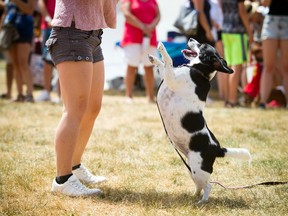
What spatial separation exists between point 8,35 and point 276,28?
3772mm

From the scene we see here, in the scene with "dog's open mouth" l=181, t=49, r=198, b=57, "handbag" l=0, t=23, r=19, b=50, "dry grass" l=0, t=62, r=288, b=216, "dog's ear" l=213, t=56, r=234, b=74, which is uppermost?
"dog's open mouth" l=181, t=49, r=198, b=57

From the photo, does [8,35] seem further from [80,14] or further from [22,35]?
[80,14]

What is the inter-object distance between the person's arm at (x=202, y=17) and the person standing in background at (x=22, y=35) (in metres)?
2.35

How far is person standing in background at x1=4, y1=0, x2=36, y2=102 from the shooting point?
7.64 m

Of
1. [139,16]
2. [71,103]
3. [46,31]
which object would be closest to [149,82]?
[139,16]

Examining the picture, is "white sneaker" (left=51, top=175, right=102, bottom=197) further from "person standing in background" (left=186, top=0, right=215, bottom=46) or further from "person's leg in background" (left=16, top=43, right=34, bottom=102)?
"person's leg in background" (left=16, top=43, right=34, bottom=102)

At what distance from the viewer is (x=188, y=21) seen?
295 inches

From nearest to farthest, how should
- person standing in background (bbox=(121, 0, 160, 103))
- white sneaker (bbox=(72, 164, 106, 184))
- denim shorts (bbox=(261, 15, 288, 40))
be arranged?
white sneaker (bbox=(72, 164, 106, 184)) < denim shorts (bbox=(261, 15, 288, 40)) < person standing in background (bbox=(121, 0, 160, 103))

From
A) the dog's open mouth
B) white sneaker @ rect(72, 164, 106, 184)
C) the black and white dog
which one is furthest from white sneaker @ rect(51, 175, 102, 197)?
the dog's open mouth

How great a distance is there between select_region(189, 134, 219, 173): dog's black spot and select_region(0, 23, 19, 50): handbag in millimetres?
5105

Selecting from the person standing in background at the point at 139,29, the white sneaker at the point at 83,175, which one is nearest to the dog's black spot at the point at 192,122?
the white sneaker at the point at 83,175

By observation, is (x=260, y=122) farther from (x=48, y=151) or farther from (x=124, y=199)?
(x=124, y=199)

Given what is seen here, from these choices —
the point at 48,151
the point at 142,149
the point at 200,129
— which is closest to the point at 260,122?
the point at 142,149

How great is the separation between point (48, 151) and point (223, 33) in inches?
159
